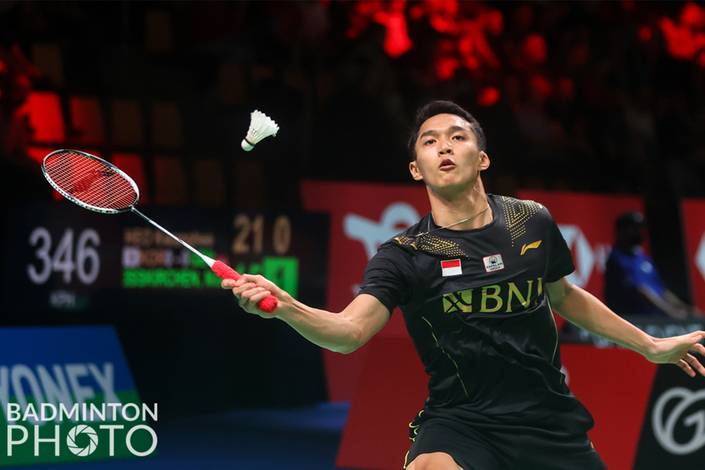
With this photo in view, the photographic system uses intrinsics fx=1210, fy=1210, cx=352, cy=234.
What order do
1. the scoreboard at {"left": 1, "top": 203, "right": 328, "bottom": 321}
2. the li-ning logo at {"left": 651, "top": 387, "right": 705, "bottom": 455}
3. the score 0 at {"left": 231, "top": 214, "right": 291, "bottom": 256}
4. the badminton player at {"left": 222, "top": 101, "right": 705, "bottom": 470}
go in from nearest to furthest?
1. the badminton player at {"left": 222, "top": 101, "right": 705, "bottom": 470}
2. the li-ning logo at {"left": 651, "top": 387, "right": 705, "bottom": 455}
3. the scoreboard at {"left": 1, "top": 203, "right": 328, "bottom": 321}
4. the score 0 at {"left": 231, "top": 214, "right": 291, "bottom": 256}

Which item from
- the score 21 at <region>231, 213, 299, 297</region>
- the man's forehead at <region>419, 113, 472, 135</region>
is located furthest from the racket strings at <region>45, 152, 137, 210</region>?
the score 21 at <region>231, 213, 299, 297</region>

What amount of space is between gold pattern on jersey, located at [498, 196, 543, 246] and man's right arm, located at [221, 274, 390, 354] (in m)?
0.48

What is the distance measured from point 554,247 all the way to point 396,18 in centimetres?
766

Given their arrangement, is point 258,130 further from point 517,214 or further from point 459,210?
point 517,214

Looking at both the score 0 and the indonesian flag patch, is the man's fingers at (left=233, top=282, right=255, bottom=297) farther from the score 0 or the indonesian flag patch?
the score 0

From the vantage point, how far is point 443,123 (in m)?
3.59

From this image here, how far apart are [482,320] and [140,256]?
14.6ft

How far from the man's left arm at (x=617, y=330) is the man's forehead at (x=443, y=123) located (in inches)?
22.3

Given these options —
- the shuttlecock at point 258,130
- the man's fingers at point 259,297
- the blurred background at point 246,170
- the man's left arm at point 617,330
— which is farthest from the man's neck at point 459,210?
the blurred background at point 246,170

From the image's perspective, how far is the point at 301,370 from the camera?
28.7 feet

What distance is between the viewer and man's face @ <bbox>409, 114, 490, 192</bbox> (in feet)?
11.6

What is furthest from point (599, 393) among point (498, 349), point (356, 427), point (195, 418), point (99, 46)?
point (99, 46)

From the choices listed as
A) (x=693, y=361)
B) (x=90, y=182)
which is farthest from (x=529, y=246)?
(x=90, y=182)

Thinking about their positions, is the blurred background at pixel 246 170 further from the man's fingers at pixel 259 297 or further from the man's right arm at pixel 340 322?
the man's fingers at pixel 259 297
